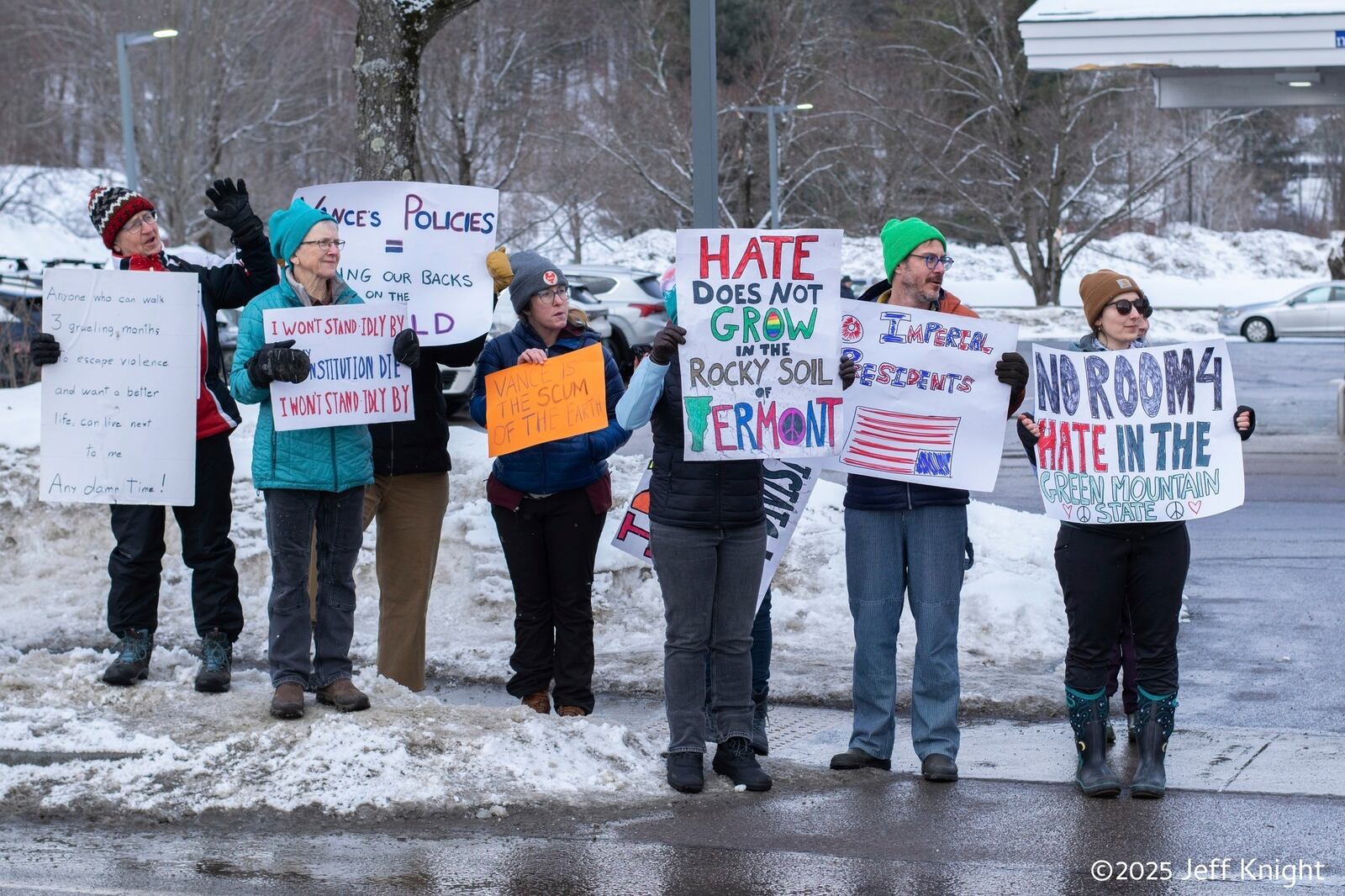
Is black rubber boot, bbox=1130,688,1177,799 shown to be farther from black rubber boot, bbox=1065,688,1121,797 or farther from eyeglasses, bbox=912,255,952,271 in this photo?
eyeglasses, bbox=912,255,952,271

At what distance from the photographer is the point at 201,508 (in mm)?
6598

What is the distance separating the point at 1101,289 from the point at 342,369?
2.85 metres

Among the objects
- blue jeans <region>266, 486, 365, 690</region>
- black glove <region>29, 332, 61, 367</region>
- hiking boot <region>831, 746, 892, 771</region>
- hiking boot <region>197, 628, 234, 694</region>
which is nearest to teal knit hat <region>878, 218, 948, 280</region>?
hiking boot <region>831, 746, 892, 771</region>

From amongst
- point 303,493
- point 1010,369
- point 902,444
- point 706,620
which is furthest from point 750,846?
point 303,493

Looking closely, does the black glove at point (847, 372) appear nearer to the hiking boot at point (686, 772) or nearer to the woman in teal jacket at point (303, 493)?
the hiking boot at point (686, 772)

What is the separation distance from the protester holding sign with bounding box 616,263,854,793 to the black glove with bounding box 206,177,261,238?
5.67ft

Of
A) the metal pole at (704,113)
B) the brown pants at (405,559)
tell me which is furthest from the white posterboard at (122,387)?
the metal pole at (704,113)

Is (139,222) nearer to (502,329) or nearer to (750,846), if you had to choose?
(750,846)

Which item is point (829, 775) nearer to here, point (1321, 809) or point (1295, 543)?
point (1321, 809)

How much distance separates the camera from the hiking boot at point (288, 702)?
6.13 metres

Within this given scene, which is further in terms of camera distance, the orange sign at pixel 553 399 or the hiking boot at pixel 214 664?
the hiking boot at pixel 214 664

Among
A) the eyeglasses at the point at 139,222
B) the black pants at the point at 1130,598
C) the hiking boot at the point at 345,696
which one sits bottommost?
the hiking boot at the point at 345,696

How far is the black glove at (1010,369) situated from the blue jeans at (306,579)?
250 centimetres

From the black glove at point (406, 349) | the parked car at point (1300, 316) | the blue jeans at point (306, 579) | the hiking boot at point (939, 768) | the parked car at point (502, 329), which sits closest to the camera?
the hiking boot at point (939, 768)
